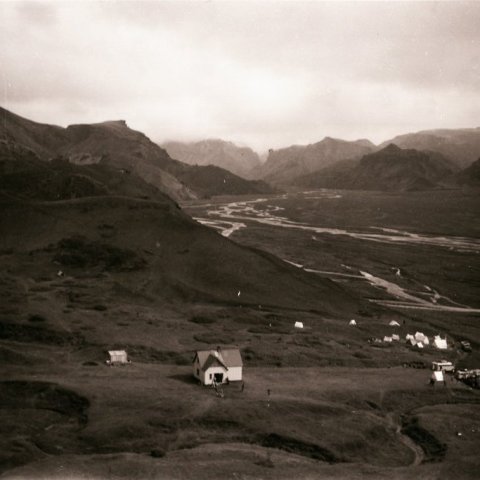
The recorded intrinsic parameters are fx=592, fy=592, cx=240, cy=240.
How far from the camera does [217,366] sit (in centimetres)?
7088

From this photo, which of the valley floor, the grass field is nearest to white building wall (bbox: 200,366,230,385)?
the valley floor

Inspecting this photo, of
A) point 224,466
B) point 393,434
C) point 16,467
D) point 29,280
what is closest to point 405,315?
point 393,434

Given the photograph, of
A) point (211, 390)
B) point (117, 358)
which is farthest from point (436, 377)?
point (117, 358)

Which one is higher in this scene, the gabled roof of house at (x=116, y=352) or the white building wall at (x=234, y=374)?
the gabled roof of house at (x=116, y=352)

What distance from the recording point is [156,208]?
181 m

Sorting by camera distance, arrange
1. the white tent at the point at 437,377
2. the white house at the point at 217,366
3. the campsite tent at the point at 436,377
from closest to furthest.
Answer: the white house at the point at 217,366 < the campsite tent at the point at 436,377 < the white tent at the point at 437,377

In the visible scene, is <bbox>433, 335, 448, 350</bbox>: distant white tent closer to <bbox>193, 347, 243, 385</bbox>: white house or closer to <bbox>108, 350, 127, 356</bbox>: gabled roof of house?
<bbox>193, 347, 243, 385</bbox>: white house

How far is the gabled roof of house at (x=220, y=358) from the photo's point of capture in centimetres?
7081

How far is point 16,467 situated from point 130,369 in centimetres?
2965

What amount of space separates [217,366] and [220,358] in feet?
3.45

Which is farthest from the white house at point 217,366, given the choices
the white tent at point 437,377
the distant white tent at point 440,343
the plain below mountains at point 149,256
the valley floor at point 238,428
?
the plain below mountains at point 149,256

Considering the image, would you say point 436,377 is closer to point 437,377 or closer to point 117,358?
point 437,377

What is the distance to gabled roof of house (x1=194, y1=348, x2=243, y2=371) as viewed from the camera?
7081cm

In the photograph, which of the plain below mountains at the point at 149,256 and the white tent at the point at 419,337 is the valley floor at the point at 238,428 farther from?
the plain below mountains at the point at 149,256
